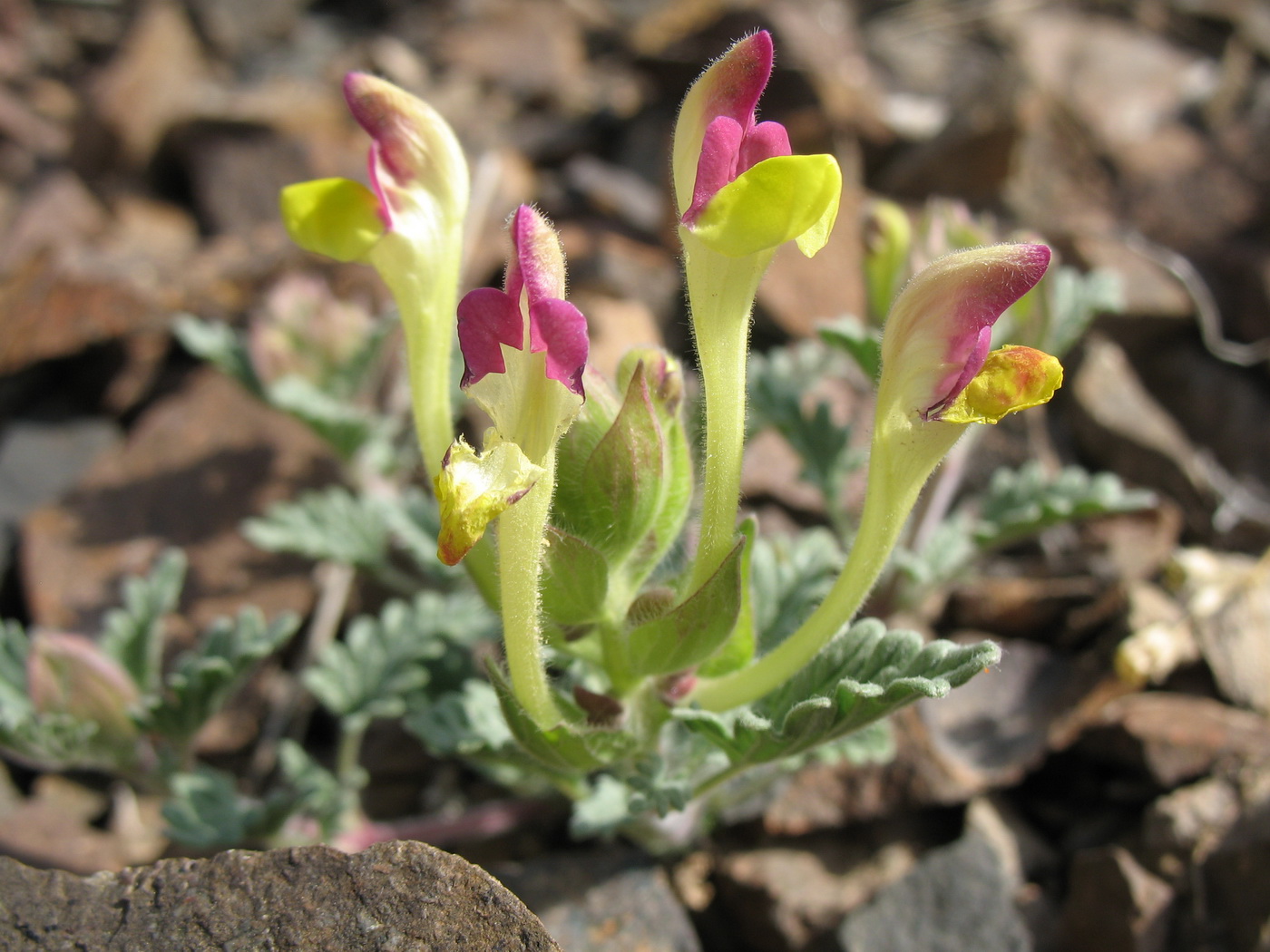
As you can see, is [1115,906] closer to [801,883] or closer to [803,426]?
[801,883]

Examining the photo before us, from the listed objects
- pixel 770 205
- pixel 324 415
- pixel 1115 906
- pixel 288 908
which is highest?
pixel 770 205

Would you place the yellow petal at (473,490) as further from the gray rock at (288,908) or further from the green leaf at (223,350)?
the green leaf at (223,350)

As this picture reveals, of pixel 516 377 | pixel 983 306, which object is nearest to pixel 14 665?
pixel 516 377

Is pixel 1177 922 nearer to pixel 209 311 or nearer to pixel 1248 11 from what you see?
pixel 209 311

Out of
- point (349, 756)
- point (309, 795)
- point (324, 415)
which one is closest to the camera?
point (309, 795)

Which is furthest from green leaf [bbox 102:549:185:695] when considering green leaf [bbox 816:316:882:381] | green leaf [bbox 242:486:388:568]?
green leaf [bbox 816:316:882:381]

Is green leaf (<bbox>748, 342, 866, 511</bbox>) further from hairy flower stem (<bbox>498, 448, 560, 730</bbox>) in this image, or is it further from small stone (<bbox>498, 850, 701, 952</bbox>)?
hairy flower stem (<bbox>498, 448, 560, 730</bbox>)
